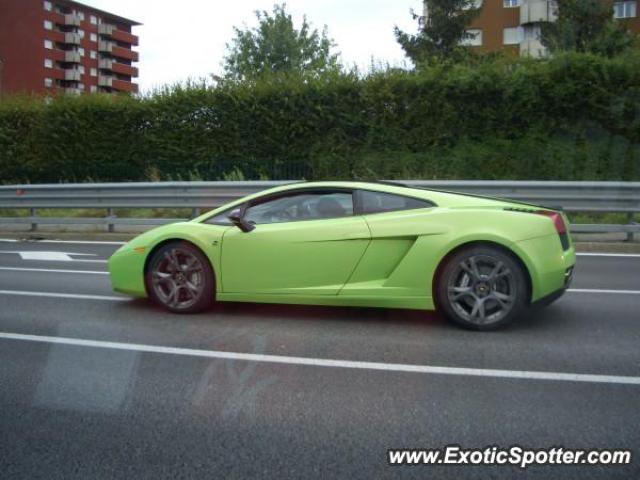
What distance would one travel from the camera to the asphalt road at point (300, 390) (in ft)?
10.4

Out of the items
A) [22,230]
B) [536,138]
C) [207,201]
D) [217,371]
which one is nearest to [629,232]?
[536,138]

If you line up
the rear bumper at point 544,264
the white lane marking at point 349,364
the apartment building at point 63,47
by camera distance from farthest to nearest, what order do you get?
the apartment building at point 63,47
the rear bumper at point 544,264
the white lane marking at point 349,364

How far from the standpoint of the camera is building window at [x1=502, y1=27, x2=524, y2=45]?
5278 centimetres

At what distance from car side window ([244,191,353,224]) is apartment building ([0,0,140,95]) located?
245ft

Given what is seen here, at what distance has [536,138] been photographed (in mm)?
14570

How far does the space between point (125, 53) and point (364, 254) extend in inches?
4020

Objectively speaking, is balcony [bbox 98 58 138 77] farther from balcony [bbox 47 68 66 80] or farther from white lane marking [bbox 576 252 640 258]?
white lane marking [bbox 576 252 640 258]

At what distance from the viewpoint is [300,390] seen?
411 cm

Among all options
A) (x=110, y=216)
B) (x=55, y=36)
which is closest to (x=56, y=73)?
(x=55, y=36)

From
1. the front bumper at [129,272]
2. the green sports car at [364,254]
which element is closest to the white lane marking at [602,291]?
the green sports car at [364,254]

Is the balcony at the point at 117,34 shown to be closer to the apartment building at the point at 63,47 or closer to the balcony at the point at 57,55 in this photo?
the apartment building at the point at 63,47

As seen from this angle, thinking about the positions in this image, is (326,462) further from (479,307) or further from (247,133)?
(247,133)

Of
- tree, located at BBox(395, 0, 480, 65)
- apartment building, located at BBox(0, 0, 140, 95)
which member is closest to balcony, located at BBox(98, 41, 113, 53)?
apartment building, located at BBox(0, 0, 140, 95)

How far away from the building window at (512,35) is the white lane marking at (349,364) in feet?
174
